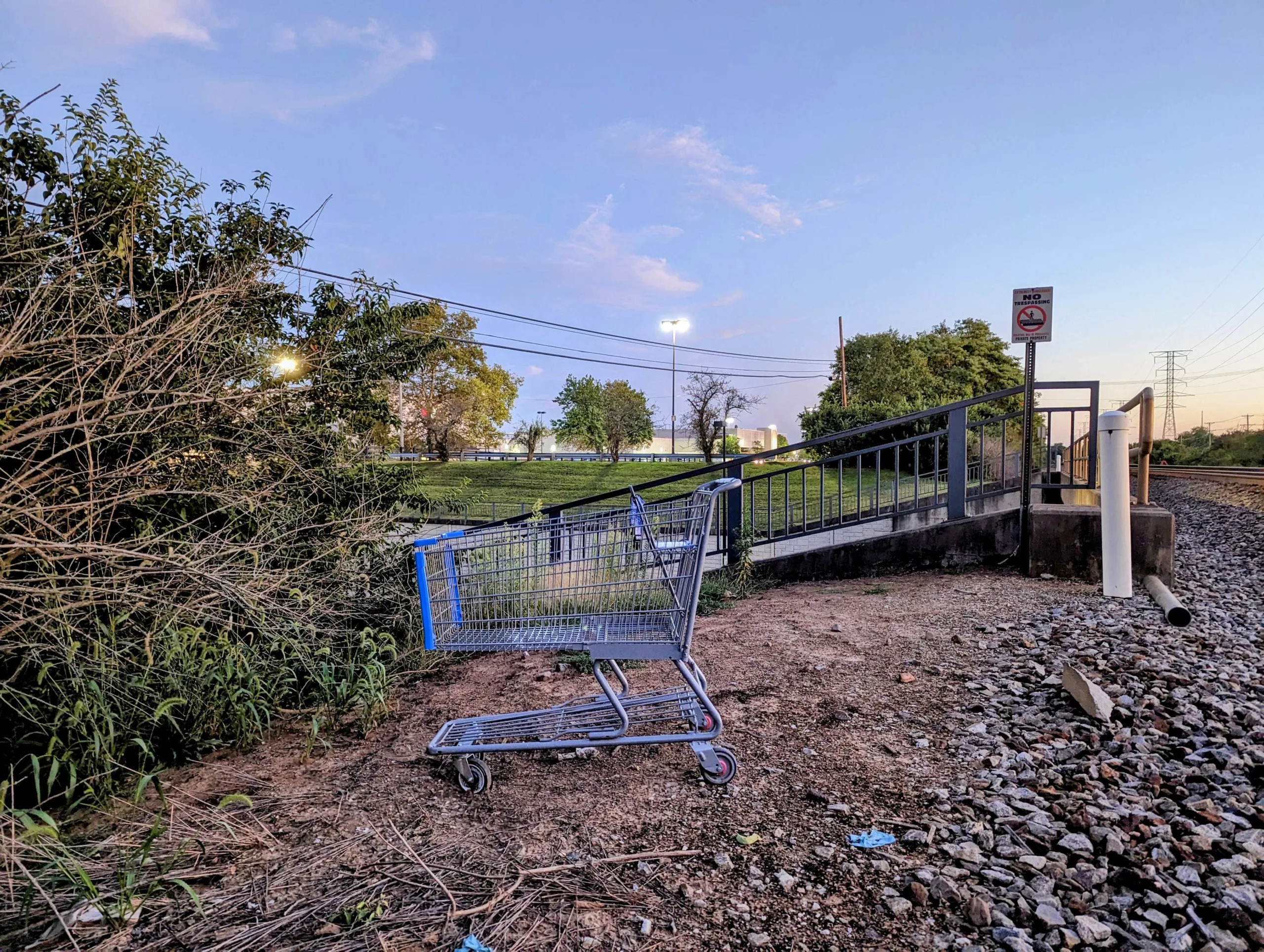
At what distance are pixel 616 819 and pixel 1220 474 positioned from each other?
80.1 feet

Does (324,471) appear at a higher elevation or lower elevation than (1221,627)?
higher

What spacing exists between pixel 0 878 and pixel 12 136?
450cm

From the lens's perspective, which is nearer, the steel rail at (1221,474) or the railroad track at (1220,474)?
the steel rail at (1221,474)

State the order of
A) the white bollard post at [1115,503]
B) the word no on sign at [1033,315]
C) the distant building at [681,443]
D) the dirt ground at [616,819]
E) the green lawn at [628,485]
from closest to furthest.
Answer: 1. the dirt ground at [616,819]
2. the white bollard post at [1115,503]
3. the word no on sign at [1033,315]
4. the green lawn at [628,485]
5. the distant building at [681,443]

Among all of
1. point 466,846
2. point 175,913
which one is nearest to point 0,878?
point 175,913

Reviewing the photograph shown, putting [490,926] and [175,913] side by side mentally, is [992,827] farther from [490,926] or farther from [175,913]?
[175,913]

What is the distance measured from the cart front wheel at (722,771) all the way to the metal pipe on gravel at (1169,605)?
3587 millimetres

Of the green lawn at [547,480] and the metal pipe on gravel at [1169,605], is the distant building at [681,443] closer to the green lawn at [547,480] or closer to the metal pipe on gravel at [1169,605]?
the green lawn at [547,480]

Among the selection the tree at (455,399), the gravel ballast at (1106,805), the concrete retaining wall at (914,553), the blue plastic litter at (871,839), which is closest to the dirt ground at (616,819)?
the blue plastic litter at (871,839)

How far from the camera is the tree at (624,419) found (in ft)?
139

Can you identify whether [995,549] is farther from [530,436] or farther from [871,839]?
[530,436]

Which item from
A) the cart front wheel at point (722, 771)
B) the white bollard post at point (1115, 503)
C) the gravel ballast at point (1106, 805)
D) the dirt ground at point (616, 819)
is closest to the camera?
the gravel ballast at point (1106, 805)

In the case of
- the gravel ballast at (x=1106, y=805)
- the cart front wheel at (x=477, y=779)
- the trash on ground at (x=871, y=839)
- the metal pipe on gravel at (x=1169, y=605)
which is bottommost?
the cart front wheel at (x=477, y=779)

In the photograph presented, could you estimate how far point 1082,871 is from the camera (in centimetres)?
205
